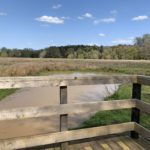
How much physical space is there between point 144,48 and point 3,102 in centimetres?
5766

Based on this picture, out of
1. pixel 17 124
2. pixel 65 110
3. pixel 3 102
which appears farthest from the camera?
pixel 3 102

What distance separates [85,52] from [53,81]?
7480 cm

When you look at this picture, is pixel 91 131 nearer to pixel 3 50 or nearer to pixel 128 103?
pixel 128 103

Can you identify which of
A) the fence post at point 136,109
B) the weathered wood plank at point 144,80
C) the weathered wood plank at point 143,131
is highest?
the weathered wood plank at point 144,80

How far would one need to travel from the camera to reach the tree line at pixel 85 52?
72.7 metres

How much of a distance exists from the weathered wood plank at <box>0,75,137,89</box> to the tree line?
66.4m

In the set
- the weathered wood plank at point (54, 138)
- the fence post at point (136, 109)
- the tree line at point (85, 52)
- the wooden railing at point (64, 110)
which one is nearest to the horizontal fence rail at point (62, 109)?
the wooden railing at point (64, 110)

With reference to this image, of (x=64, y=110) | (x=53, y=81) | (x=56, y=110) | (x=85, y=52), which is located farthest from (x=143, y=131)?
(x=85, y=52)

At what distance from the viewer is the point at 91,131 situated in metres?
3.90

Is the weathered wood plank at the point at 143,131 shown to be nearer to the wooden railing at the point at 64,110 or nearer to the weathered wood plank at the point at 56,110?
the wooden railing at the point at 64,110

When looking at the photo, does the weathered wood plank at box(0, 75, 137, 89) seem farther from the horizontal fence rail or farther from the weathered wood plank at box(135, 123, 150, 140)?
the weathered wood plank at box(135, 123, 150, 140)

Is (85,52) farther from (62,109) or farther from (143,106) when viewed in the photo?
(62,109)

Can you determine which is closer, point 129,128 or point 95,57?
point 129,128

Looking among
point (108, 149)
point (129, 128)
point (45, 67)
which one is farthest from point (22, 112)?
point (45, 67)
